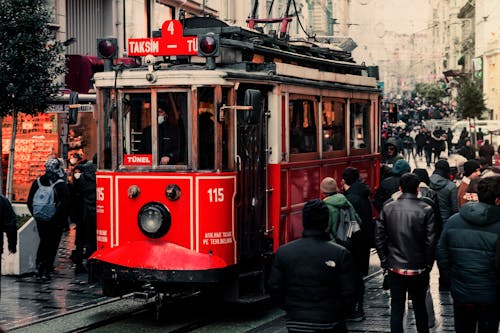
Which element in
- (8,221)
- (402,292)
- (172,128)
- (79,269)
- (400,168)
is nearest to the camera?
(402,292)

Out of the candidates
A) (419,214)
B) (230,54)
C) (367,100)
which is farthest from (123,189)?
(367,100)

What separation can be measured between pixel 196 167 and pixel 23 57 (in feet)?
28.1

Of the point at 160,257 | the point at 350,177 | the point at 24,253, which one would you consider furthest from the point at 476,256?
the point at 24,253

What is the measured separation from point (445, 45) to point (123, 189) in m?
101

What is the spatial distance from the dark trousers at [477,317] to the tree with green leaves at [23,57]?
11.7 m

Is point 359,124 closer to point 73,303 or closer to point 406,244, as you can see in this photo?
point 73,303

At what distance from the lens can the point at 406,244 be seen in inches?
375

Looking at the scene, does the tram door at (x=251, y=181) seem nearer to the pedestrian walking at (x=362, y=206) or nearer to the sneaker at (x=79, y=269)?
the pedestrian walking at (x=362, y=206)

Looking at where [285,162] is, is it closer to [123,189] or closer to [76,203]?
[123,189]

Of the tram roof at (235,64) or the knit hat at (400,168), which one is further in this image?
the knit hat at (400,168)

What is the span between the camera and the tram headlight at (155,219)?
1154cm

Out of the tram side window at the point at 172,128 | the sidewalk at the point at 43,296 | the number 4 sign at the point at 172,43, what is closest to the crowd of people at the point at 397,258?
the tram side window at the point at 172,128

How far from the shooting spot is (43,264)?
15305mm

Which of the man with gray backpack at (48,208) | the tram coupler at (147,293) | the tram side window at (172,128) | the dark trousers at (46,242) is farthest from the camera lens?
the dark trousers at (46,242)
